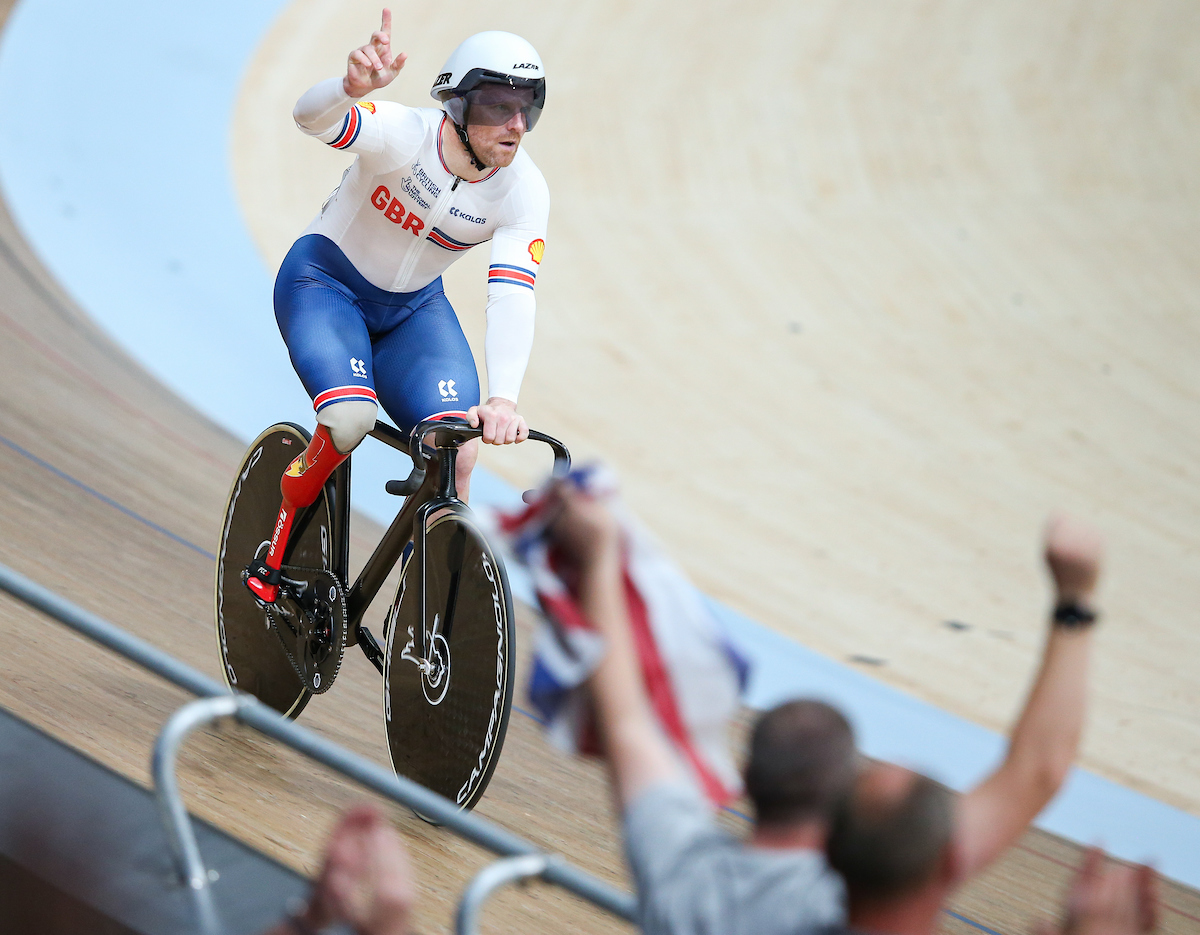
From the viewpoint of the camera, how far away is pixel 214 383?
235 inches

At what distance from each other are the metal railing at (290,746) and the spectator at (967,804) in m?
0.41

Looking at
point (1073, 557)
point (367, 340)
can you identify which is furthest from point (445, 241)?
point (1073, 557)

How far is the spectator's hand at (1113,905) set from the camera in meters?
1.12

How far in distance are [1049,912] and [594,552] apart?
7.33 ft

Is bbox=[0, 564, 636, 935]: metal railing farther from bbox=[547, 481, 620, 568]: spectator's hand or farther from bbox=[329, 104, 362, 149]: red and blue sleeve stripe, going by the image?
bbox=[329, 104, 362, 149]: red and blue sleeve stripe

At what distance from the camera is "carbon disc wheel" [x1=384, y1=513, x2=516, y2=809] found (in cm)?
242

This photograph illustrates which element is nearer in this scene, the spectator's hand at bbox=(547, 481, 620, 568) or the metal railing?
the spectator's hand at bbox=(547, 481, 620, 568)

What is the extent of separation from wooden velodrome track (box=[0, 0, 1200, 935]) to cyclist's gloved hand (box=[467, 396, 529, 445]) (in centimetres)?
76

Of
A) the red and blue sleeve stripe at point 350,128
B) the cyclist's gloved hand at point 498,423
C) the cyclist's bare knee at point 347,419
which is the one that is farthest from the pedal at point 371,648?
the red and blue sleeve stripe at point 350,128

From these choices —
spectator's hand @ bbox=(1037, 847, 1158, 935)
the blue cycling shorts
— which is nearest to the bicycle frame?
the blue cycling shorts

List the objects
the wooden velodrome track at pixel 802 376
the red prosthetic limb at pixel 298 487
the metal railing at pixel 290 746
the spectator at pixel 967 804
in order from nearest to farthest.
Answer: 1. the spectator at pixel 967 804
2. the metal railing at pixel 290 746
3. the red prosthetic limb at pixel 298 487
4. the wooden velodrome track at pixel 802 376

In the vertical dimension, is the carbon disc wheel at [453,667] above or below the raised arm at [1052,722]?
below

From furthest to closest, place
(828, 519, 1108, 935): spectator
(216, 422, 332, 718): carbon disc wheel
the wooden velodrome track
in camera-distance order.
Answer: the wooden velodrome track → (216, 422, 332, 718): carbon disc wheel → (828, 519, 1108, 935): spectator

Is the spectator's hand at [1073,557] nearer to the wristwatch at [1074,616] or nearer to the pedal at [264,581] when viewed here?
the wristwatch at [1074,616]
